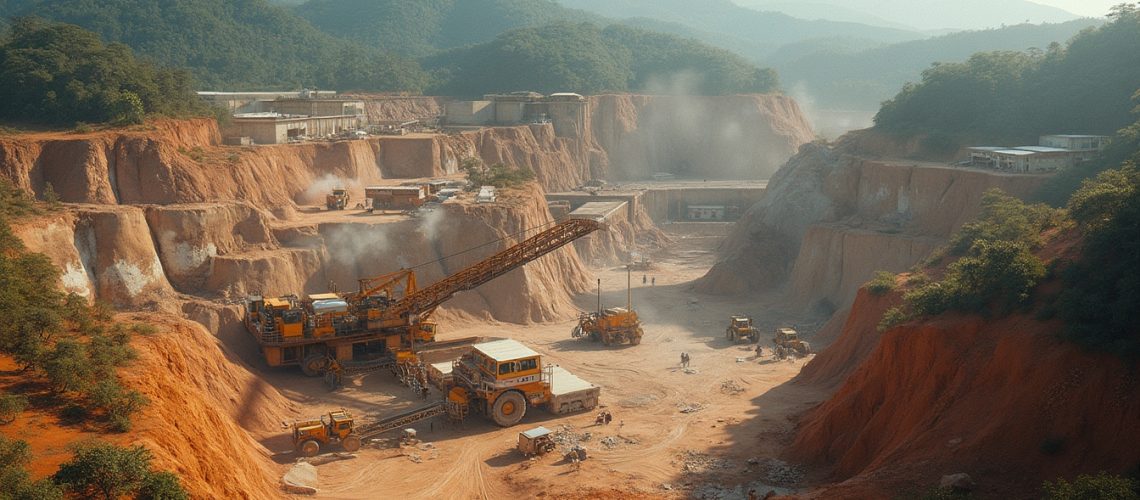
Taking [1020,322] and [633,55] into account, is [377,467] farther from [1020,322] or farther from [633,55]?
[633,55]

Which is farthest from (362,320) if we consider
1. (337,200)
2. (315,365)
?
(337,200)

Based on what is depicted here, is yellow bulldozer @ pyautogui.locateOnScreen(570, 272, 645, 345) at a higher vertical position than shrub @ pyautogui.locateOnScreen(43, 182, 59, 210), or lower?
lower

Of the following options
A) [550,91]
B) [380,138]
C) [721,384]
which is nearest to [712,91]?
A: [550,91]

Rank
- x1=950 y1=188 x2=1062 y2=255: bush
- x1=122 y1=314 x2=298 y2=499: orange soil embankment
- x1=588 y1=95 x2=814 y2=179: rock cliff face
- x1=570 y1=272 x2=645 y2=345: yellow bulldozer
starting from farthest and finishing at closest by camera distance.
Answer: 1. x1=588 y1=95 x2=814 y2=179: rock cliff face
2. x1=570 y1=272 x2=645 y2=345: yellow bulldozer
3. x1=950 y1=188 x2=1062 y2=255: bush
4. x1=122 y1=314 x2=298 y2=499: orange soil embankment

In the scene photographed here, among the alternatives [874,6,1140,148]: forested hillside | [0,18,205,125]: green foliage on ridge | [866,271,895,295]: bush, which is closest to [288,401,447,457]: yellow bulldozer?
[866,271,895,295]: bush

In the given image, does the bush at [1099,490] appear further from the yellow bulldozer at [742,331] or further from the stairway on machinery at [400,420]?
the yellow bulldozer at [742,331]

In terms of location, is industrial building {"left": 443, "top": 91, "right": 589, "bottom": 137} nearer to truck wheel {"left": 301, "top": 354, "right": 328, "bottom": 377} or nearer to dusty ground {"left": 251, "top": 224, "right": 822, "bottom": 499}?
dusty ground {"left": 251, "top": 224, "right": 822, "bottom": 499}
